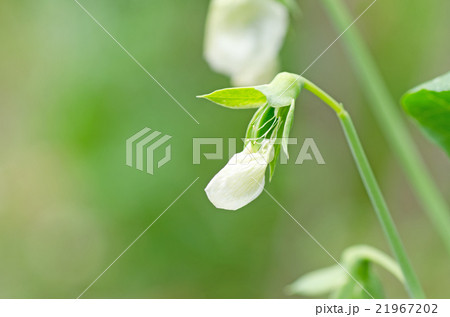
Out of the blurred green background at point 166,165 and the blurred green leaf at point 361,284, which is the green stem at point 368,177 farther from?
the blurred green background at point 166,165

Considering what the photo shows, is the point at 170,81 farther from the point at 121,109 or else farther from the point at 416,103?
the point at 416,103

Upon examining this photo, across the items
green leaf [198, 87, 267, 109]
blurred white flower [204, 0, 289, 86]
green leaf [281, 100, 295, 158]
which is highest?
Answer: blurred white flower [204, 0, 289, 86]

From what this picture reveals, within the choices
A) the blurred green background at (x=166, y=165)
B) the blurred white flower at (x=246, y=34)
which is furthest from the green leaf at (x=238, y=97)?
the blurred green background at (x=166, y=165)

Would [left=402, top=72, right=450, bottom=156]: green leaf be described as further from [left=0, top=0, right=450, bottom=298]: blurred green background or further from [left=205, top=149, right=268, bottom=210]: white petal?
[left=0, top=0, right=450, bottom=298]: blurred green background

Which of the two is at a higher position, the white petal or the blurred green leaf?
the white petal
